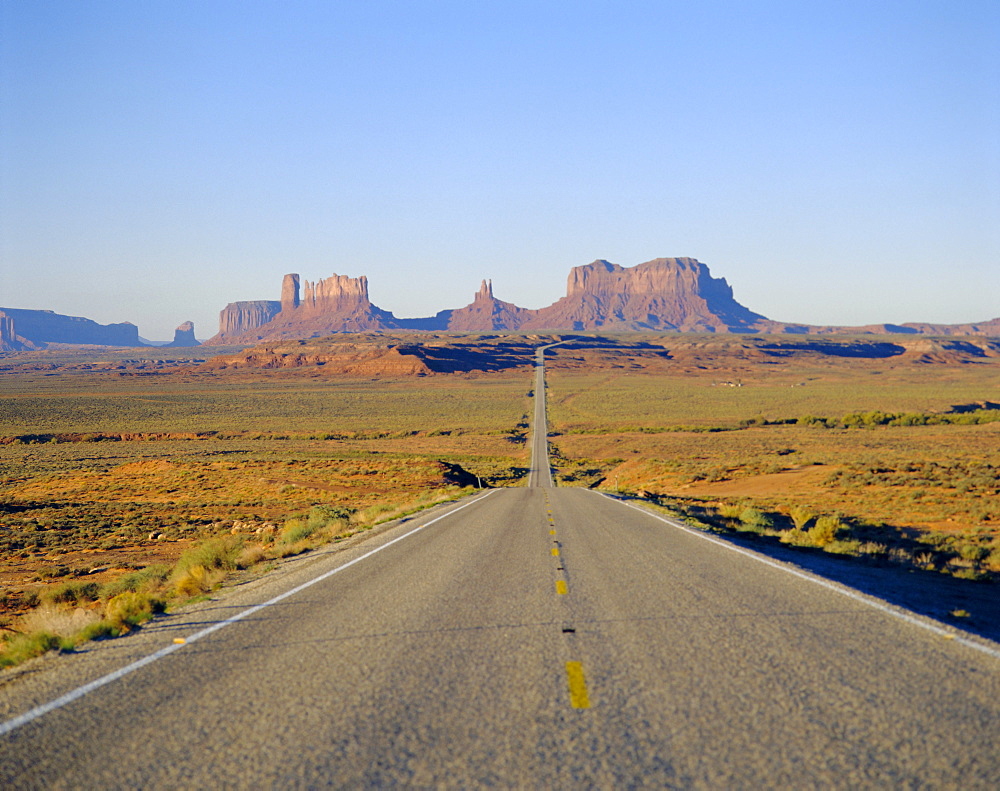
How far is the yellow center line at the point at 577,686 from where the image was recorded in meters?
4.58

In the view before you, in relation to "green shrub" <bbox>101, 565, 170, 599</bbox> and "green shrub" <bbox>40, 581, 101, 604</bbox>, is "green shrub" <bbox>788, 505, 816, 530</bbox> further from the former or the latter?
"green shrub" <bbox>40, 581, 101, 604</bbox>

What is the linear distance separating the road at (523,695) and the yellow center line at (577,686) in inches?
0.8

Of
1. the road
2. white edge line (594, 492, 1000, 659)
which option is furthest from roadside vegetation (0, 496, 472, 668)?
white edge line (594, 492, 1000, 659)

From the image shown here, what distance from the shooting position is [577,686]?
16.1 ft

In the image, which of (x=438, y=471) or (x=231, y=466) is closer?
(x=438, y=471)

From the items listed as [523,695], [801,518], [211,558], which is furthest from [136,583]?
[801,518]

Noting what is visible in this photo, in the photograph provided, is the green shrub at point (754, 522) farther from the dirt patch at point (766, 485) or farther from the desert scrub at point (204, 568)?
the desert scrub at point (204, 568)

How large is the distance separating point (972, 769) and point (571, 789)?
2.19 meters

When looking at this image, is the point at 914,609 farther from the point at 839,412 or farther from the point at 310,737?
the point at 839,412

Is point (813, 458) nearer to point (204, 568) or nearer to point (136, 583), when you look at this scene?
point (204, 568)

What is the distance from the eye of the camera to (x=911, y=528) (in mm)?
17391

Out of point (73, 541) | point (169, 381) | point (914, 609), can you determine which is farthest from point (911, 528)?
point (169, 381)

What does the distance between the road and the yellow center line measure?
0.06ft

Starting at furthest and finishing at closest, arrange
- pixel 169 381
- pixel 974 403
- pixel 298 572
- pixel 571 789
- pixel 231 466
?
pixel 169 381, pixel 974 403, pixel 231 466, pixel 298 572, pixel 571 789
